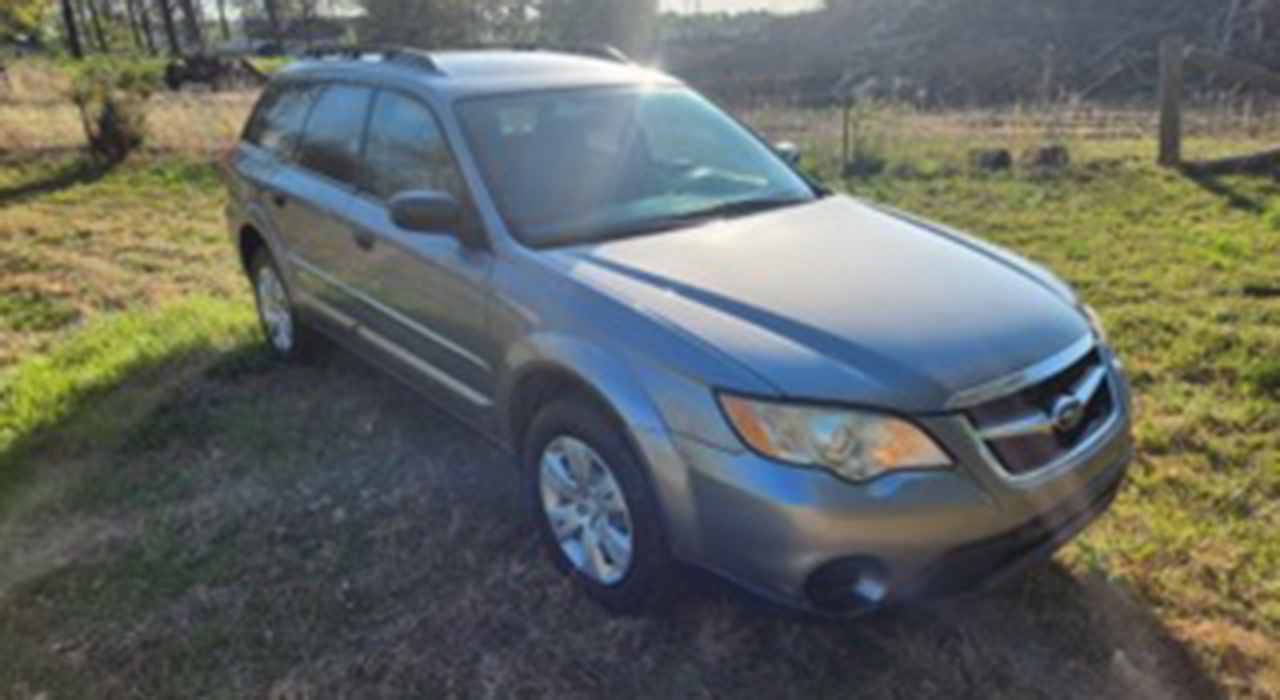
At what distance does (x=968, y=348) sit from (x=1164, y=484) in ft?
5.71

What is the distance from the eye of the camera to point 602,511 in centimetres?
290

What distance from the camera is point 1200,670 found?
9.01 feet

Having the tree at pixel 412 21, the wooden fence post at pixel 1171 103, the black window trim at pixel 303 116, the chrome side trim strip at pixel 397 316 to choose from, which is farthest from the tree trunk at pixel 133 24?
the chrome side trim strip at pixel 397 316

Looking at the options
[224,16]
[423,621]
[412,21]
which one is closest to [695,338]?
[423,621]

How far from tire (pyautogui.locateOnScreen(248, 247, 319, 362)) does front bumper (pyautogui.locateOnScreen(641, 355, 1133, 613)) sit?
10.4 feet

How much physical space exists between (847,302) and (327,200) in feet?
8.63

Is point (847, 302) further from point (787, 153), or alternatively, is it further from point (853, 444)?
point (787, 153)

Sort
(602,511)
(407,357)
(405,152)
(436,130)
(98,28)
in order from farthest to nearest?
(98,28) → (407,357) → (405,152) → (436,130) → (602,511)

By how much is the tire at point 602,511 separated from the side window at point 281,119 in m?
2.54

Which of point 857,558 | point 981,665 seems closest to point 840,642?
point 981,665

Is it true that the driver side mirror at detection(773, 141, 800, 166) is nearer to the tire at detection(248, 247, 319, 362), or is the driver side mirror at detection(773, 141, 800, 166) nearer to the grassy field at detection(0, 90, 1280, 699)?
the grassy field at detection(0, 90, 1280, 699)

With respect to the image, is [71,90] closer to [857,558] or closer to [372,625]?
[372,625]

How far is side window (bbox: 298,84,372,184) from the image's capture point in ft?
13.5

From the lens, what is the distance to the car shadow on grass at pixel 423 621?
9.02 ft
